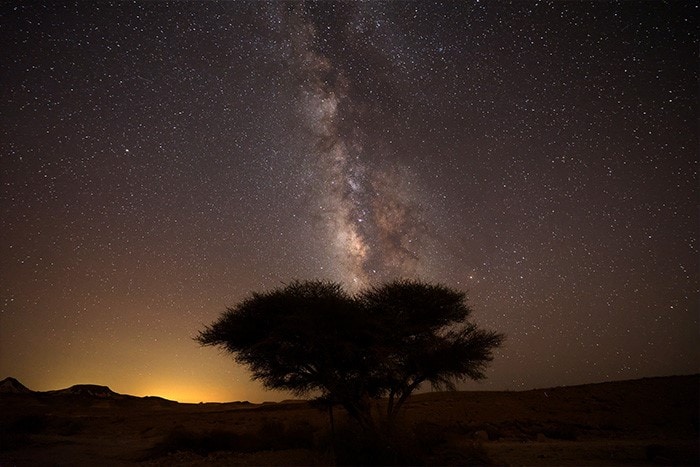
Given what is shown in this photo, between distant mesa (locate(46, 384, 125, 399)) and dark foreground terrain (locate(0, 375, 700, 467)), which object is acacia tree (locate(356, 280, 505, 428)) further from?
distant mesa (locate(46, 384, 125, 399))

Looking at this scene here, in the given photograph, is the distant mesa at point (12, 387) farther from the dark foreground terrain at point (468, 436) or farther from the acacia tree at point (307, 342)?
the acacia tree at point (307, 342)

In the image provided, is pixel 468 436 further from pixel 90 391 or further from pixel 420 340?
pixel 90 391

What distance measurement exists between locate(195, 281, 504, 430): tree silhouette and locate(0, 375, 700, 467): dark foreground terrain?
1522 millimetres

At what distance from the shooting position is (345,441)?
391 inches

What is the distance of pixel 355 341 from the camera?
42.1 ft

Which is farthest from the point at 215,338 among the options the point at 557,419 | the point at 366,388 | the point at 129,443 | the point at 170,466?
the point at 557,419

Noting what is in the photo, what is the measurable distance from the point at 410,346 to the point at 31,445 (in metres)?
16.2

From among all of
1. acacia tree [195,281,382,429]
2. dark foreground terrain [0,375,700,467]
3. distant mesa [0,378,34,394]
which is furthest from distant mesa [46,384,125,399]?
acacia tree [195,281,382,429]

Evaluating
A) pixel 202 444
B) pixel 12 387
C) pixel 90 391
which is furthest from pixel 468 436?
pixel 12 387

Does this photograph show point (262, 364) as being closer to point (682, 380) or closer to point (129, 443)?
point (129, 443)

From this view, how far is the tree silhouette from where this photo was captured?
12547 millimetres

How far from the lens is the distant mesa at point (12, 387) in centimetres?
6370

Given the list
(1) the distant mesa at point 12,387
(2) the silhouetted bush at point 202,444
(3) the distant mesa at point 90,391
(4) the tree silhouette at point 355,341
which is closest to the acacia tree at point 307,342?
(4) the tree silhouette at point 355,341

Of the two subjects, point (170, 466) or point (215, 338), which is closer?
point (170, 466)
